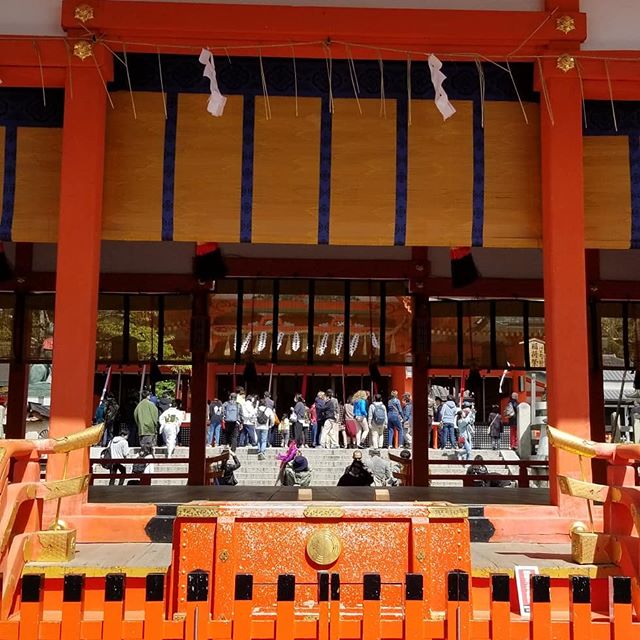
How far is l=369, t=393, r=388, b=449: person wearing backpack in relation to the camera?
64.0 ft

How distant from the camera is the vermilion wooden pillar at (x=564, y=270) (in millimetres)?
6148

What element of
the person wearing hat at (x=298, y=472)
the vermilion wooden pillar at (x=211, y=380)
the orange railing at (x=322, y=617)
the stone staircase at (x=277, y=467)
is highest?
the vermilion wooden pillar at (x=211, y=380)

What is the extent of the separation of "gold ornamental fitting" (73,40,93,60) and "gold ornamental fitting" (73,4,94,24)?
0.57 ft

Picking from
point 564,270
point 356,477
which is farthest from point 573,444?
point 356,477

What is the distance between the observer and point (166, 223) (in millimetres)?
6617

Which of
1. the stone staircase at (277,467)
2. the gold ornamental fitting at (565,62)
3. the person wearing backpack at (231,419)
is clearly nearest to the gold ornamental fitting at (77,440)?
the gold ornamental fitting at (565,62)

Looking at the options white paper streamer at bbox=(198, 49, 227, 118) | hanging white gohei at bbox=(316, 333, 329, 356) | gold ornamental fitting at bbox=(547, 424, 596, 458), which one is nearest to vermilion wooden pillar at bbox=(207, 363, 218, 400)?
hanging white gohei at bbox=(316, 333, 329, 356)

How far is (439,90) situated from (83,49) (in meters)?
2.95

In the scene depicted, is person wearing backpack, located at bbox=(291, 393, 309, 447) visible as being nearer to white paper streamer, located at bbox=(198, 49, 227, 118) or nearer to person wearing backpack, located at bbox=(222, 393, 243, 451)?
person wearing backpack, located at bbox=(222, 393, 243, 451)

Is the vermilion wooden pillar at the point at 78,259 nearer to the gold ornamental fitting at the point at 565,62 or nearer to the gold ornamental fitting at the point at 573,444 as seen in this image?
the gold ornamental fitting at the point at 573,444

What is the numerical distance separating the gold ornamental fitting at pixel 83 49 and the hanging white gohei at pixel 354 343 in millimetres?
5240

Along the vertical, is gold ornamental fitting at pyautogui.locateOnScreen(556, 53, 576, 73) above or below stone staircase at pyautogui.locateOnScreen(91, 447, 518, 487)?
above

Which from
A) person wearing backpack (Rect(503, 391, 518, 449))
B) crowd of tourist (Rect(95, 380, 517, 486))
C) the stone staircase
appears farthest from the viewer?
person wearing backpack (Rect(503, 391, 518, 449))

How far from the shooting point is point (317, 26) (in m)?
6.42
